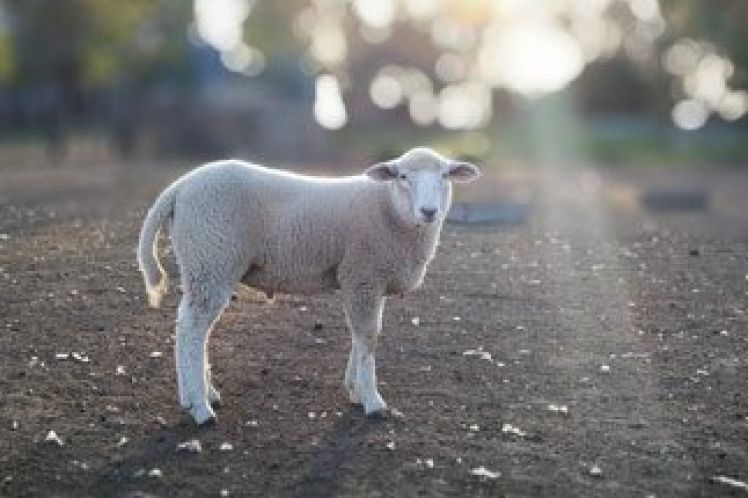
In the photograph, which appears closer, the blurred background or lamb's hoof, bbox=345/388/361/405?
lamb's hoof, bbox=345/388/361/405

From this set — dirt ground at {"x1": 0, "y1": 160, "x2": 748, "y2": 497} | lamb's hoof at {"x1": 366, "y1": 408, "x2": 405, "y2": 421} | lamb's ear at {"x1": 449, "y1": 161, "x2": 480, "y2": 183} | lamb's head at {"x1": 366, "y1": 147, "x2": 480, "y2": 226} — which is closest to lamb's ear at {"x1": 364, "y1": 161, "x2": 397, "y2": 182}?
lamb's head at {"x1": 366, "y1": 147, "x2": 480, "y2": 226}

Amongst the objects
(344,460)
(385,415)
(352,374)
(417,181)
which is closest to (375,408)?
(385,415)

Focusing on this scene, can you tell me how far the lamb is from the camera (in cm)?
808

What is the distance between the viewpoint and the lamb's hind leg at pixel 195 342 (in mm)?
7832

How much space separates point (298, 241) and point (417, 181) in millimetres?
962

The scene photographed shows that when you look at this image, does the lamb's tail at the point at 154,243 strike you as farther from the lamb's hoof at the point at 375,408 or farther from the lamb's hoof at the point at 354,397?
the lamb's hoof at the point at 375,408

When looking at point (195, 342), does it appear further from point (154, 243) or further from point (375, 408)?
point (375, 408)

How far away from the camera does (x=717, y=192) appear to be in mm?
29438

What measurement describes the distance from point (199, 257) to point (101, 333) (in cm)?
190

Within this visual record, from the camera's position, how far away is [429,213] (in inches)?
319

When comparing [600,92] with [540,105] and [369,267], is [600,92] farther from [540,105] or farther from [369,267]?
[369,267]

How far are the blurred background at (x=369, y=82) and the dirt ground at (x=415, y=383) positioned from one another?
17516 mm

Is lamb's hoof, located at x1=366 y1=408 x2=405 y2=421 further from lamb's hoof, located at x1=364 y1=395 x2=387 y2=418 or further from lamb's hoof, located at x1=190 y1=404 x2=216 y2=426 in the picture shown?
lamb's hoof, located at x1=190 y1=404 x2=216 y2=426

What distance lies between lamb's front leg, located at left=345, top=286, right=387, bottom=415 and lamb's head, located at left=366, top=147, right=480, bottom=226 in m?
0.66
